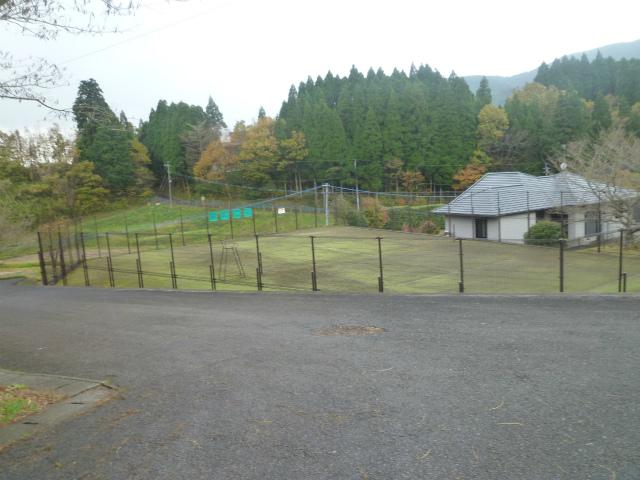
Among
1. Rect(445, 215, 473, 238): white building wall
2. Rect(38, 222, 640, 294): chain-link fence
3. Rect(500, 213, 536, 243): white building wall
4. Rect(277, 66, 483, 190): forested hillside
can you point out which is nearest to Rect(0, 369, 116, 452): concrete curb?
Rect(38, 222, 640, 294): chain-link fence

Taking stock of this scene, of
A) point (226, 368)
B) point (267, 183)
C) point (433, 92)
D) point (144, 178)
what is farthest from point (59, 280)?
point (433, 92)

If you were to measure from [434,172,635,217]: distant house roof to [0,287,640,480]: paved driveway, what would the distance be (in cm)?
2691

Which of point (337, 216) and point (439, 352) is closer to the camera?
point (439, 352)

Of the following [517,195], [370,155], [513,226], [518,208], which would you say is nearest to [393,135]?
[370,155]

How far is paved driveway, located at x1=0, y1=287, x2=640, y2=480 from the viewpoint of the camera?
3.67 metres

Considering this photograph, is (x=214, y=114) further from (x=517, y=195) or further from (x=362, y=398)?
(x=362, y=398)

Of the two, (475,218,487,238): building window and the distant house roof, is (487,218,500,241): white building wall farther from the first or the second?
the distant house roof

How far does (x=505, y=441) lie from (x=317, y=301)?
287 inches

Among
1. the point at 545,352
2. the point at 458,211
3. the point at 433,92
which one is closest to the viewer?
the point at 545,352

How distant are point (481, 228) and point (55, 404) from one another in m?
33.6

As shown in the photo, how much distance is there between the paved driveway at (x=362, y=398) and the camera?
3666 mm

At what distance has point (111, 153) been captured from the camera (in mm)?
64000

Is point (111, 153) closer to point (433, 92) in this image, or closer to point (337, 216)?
point (337, 216)

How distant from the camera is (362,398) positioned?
480 cm
